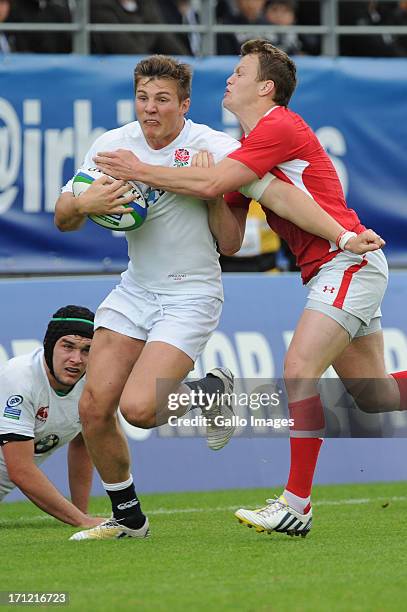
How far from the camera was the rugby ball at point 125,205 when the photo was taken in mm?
6570

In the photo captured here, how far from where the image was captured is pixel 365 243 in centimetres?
648

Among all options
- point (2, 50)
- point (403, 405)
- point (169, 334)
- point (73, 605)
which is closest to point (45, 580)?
point (73, 605)

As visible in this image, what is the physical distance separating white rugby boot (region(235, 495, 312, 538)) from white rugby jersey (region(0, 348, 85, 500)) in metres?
1.61

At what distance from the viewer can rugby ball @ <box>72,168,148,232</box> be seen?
6570mm

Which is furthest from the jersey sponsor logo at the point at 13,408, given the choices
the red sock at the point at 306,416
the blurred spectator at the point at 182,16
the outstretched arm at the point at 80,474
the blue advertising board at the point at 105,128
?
the blurred spectator at the point at 182,16

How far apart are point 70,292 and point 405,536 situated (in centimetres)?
407

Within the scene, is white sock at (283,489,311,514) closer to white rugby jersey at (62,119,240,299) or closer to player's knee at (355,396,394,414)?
player's knee at (355,396,394,414)

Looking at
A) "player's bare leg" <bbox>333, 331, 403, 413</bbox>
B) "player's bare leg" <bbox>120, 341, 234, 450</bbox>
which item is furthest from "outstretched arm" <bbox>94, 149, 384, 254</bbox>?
"player's bare leg" <bbox>120, 341, 234, 450</bbox>

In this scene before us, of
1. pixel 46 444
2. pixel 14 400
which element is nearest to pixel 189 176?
pixel 14 400

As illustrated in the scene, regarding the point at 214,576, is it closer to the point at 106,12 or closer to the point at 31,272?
the point at 31,272

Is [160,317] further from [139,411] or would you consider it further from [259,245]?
[259,245]

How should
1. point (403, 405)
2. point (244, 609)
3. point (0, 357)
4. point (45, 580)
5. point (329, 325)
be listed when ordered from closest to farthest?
1. point (244, 609)
2. point (45, 580)
3. point (329, 325)
4. point (403, 405)
5. point (0, 357)

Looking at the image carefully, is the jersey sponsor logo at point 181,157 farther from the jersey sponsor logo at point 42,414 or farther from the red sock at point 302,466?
the jersey sponsor logo at point 42,414

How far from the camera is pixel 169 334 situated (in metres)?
6.56
